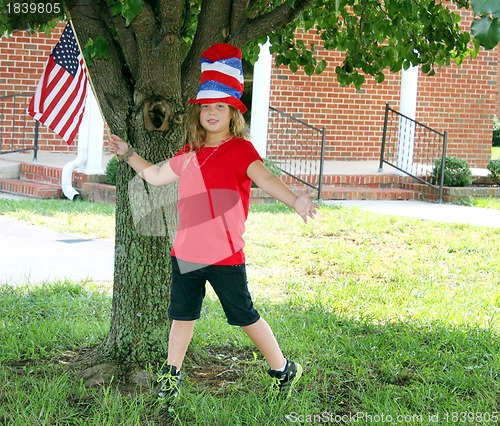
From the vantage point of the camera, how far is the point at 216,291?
12.9ft

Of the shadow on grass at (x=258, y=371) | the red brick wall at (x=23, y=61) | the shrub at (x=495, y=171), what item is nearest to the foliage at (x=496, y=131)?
the shrub at (x=495, y=171)

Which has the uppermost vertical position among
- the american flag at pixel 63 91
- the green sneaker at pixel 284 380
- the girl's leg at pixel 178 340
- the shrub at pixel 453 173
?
the american flag at pixel 63 91

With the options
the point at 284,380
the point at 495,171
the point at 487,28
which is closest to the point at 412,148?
the point at 495,171

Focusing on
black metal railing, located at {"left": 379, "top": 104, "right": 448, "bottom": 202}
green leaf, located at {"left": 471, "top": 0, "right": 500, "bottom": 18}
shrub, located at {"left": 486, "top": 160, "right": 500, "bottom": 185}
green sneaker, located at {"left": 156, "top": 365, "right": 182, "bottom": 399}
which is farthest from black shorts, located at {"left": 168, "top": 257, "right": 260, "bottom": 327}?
shrub, located at {"left": 486, "top": 160, "right": 500, "bottom": 185}

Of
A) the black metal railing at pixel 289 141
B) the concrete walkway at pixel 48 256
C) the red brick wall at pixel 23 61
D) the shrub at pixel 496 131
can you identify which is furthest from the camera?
the shrub at pixel 496 131

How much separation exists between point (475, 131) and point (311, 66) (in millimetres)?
10689

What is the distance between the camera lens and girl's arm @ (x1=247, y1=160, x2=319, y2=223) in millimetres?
3539

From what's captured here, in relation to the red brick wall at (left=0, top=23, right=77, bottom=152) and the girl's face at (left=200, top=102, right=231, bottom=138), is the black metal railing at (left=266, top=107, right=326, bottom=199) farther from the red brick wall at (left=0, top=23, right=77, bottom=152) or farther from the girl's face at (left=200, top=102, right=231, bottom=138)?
the girl's face at (left=200, top=102, right=231, bottom=138)

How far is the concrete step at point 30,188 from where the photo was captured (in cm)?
1098

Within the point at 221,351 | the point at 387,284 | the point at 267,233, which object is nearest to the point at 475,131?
the point at 267,233

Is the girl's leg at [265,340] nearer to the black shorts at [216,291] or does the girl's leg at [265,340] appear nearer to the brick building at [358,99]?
the black shorts at [216,291]

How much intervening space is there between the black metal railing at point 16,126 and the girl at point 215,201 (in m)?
9.14

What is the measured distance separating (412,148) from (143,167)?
369 inches

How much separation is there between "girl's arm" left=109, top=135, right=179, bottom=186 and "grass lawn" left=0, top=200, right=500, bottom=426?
38.6 inches
